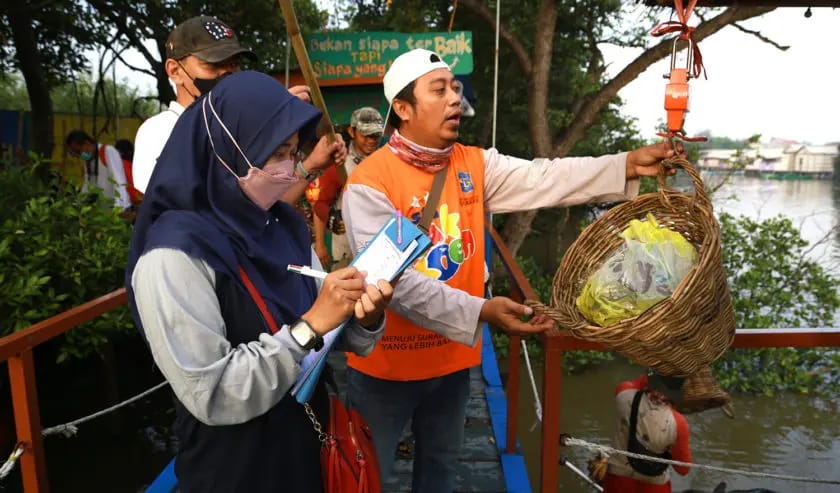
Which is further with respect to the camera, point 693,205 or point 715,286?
point 693,205

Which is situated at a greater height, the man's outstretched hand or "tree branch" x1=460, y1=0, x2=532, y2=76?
"tree branch" x1=460, y1=0, x2=532, y2=76

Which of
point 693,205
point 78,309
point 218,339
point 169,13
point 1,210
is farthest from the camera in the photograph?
point 169,13

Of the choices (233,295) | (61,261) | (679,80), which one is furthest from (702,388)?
(61,261)

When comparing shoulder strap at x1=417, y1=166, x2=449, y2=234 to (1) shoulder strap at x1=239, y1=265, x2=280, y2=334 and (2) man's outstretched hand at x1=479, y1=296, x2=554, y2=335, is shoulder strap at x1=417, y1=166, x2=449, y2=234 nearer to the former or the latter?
(2) man's outstretched hand at x1=479, y1=296, x2=554, y2=335

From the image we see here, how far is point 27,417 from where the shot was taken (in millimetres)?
1689

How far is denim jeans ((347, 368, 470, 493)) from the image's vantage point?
83.8 inches

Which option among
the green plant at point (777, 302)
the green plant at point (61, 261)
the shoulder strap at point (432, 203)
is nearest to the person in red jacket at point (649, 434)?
the shoulder strap at point (432, 203)

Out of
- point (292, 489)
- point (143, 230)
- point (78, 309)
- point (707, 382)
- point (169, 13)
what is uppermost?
point (169, 13)

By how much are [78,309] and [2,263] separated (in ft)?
5.74

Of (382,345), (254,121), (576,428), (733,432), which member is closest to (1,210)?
(382,345)

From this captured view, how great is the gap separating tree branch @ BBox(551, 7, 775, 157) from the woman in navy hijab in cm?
591

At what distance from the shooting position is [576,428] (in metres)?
6.82

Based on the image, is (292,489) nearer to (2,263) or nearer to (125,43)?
(2,263)

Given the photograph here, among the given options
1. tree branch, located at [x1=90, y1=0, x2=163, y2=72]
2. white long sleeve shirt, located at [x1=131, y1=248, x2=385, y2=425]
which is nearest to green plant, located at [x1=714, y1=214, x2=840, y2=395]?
white long sleeve shirt, located at [x1=131, y1=248, x2=385, y2=425]
